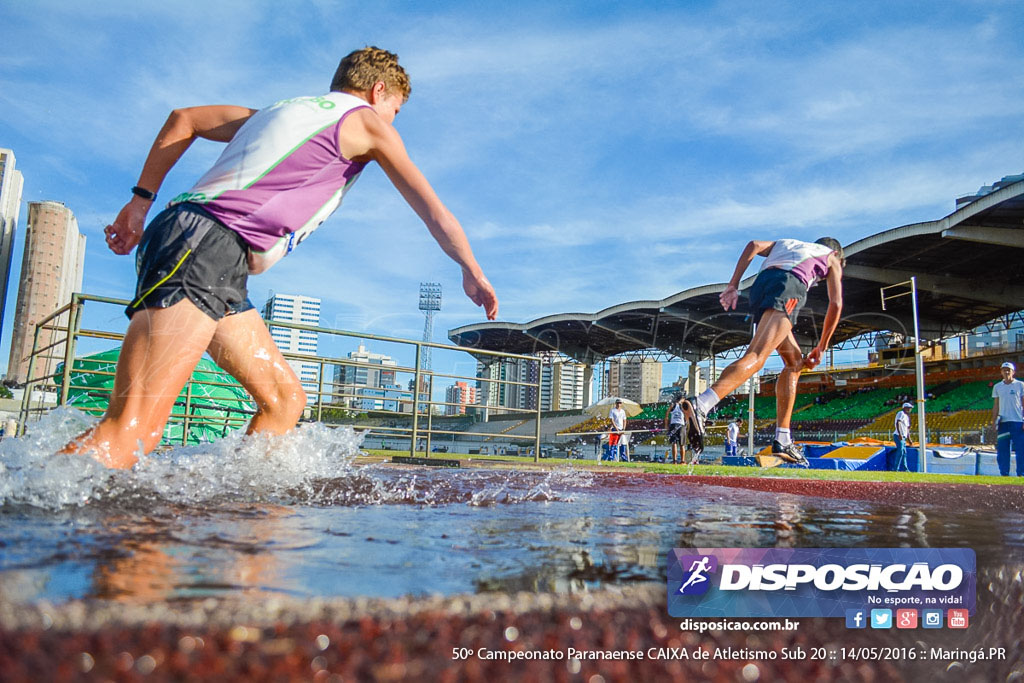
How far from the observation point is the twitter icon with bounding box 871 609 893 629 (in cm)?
A: 79

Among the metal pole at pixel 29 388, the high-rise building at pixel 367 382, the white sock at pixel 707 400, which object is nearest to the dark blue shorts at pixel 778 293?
the white sock at pixel 707 400

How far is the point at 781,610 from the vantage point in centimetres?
77

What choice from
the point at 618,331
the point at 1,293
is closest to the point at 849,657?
the point at 1,293

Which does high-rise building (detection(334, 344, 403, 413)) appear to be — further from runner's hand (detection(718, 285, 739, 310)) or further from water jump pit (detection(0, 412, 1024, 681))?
water jump pit (detection(0, 412, 1024, 681))

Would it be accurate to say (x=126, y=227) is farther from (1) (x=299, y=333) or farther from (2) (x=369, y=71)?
(1) (x=299, y=333)

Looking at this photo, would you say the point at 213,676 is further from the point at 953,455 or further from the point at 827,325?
the point at 953,455

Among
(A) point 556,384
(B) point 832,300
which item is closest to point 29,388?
(B) point 832,300

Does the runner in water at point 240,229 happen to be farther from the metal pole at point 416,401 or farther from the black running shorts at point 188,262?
the metal pole at point 416,401

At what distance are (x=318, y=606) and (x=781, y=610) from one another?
0.51 meters

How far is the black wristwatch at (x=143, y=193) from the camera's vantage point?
6.97ft

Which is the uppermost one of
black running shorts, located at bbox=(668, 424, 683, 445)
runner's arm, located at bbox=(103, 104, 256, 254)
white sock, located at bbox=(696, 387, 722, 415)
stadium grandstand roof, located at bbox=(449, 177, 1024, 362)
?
stadium grandstand roof, located at bbox=(449, 177, 1024, 362)

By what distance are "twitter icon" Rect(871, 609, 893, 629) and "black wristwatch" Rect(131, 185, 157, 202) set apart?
2.17m

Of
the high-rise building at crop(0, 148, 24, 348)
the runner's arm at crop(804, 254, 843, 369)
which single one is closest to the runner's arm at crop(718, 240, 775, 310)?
the runner's arm at crop(804, 254, 843, 369)

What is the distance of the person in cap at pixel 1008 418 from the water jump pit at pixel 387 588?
25.0ft
